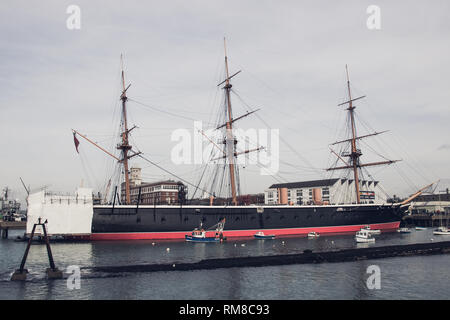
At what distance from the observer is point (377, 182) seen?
5182 inches

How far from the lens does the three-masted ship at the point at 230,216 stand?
159 feet

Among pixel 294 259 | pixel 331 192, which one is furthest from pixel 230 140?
pixel 331 192

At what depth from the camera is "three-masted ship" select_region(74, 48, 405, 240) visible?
4850cm

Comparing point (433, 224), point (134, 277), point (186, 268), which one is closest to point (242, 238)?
point (186, 268)

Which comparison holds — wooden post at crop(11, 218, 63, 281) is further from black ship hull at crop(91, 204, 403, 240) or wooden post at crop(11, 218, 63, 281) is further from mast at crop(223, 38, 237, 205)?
mast at crop(223, 38, 237, 205)

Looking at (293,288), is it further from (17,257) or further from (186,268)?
(17,257)

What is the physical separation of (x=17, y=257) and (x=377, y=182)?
410 ft

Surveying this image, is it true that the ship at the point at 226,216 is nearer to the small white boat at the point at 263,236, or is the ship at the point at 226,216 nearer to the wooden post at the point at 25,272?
the small white boat at the point at 263,236

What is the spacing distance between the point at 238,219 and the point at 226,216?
7.33 feet

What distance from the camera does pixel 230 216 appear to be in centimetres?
5488
